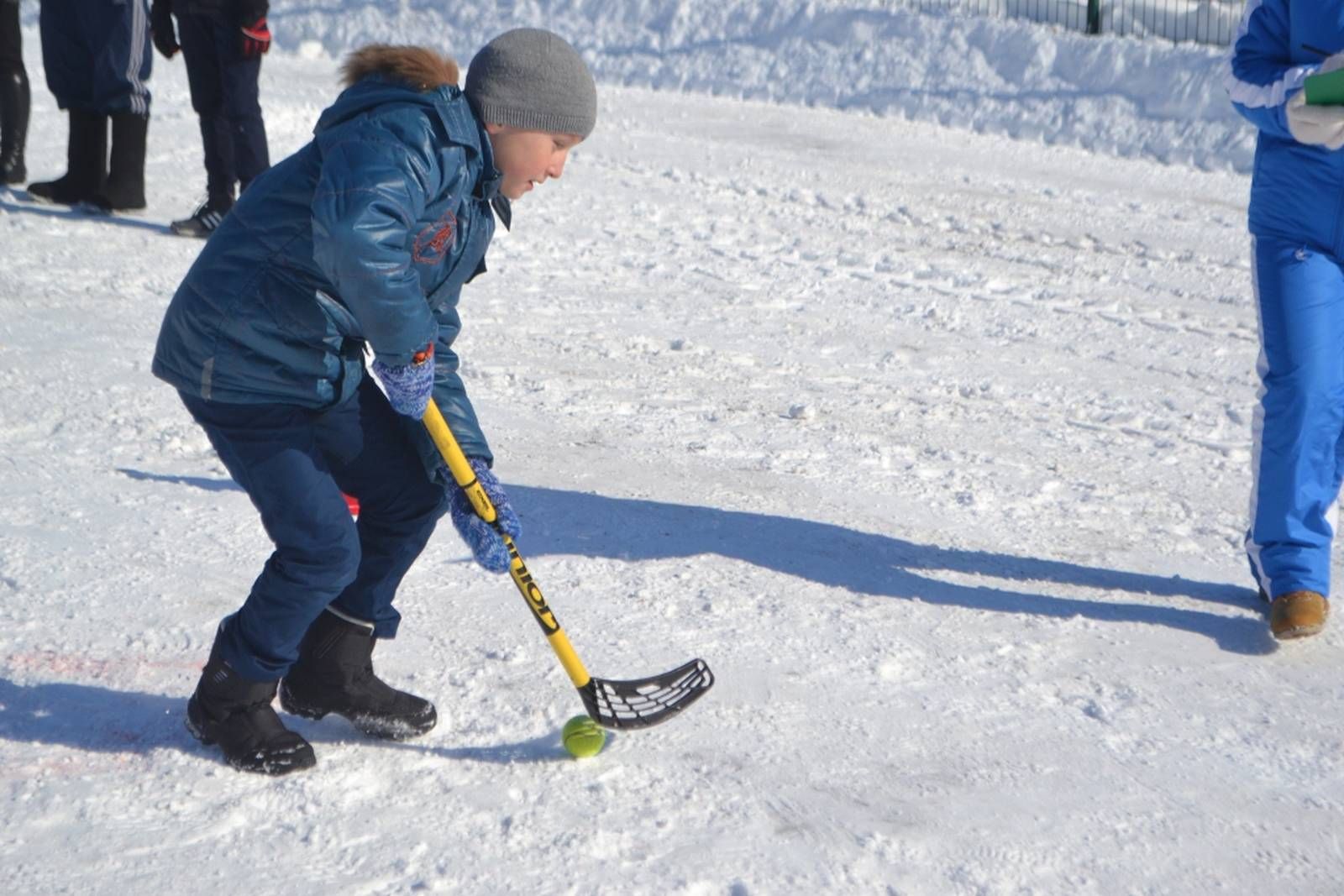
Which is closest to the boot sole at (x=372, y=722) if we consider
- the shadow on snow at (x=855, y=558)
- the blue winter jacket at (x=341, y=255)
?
the blue winter jacket at (x=341, y=255)

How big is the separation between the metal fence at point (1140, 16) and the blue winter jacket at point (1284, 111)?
9.04 metres

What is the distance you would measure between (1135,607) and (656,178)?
16.4 ft

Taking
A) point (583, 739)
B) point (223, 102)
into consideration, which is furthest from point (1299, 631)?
point (223, 102)

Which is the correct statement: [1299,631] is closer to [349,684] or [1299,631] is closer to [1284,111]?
[1284,111]

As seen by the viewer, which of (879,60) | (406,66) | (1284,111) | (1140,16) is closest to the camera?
(406,66)

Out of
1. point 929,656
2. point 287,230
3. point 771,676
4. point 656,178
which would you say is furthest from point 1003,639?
point 656,178

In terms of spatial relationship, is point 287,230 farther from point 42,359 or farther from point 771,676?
point 42,359

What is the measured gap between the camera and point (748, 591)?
373 cm

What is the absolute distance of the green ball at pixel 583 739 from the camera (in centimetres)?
290

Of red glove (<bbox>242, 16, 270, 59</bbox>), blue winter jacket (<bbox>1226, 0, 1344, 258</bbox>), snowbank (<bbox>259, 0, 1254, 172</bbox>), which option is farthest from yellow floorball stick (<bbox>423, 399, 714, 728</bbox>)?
snowbank (<bbox>259, 0, 1254, 172</bbox>)

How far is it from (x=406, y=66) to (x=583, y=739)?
1310 mm

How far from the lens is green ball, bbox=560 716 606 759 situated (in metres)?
2.90

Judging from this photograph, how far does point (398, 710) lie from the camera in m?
2.96

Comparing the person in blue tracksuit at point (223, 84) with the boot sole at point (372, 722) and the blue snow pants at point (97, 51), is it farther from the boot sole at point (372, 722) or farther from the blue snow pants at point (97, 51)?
the boot sole at point (372, 722)
